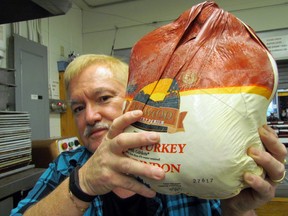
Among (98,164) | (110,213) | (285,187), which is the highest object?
(98,164)

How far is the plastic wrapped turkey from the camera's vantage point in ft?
1.55

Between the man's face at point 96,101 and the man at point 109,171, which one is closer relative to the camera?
the man at point 109,171

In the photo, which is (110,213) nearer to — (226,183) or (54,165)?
(54,165)

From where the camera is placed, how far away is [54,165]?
1145 mm

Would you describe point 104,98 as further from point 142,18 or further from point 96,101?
point 142,18

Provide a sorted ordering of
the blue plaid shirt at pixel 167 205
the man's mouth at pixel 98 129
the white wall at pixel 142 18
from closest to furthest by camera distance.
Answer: the blue plaid shirt at pixel 167 205
the man's mouth at pixel 98 129
the white wall at pixel 142 18

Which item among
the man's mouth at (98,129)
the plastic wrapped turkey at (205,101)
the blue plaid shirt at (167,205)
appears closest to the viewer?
the plastic wrapped turkey at (205,101)

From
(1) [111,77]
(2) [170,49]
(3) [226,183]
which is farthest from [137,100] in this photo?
(1) [111,77]

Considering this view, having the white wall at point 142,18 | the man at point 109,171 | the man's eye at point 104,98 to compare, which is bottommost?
the man at point 109,171

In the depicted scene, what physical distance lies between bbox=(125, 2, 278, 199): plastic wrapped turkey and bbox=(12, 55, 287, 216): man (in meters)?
0.03

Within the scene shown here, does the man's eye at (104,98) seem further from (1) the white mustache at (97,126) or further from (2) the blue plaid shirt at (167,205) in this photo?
(2) the blue plaid shirt at (167,205)

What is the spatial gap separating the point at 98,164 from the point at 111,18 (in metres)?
3.34

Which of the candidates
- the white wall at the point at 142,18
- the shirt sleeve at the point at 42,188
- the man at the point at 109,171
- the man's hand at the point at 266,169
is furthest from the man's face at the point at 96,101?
the white wall at the point at 142,18

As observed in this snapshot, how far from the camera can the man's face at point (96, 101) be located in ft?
3.32
